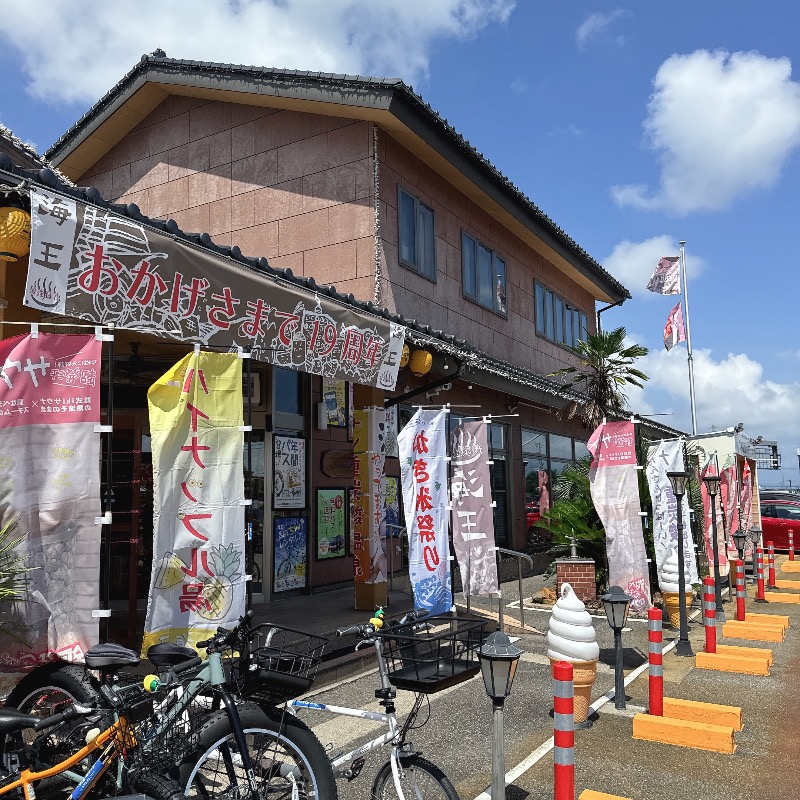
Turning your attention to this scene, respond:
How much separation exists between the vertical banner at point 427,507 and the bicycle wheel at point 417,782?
4595 millimetres

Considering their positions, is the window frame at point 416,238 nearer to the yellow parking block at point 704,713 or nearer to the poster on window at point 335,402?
the poster on window at point 335,402

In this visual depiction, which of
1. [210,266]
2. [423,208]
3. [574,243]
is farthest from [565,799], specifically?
[574,243]

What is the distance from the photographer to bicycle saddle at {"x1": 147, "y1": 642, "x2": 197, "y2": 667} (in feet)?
14.4

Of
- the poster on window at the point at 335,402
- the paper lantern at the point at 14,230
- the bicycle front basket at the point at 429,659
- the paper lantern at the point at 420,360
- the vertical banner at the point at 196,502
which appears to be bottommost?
the bicycle front basket at the point at 429,659

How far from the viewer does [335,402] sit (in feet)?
40.8

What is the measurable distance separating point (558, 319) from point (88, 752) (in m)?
19.1

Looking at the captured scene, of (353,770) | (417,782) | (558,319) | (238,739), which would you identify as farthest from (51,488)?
(558,319)

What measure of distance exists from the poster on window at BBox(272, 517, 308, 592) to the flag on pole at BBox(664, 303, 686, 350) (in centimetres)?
1915

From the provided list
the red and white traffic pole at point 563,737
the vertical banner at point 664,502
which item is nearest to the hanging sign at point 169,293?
the red and white traffic pole at point 563,737

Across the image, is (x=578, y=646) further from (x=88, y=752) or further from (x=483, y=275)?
A: (x=483, y=275)

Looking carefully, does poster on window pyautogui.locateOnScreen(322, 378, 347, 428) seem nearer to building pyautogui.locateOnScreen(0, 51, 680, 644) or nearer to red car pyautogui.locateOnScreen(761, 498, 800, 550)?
building pyautogui.locateOnScreen(0, 51, 680, 644)

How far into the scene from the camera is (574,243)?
20.2 metres

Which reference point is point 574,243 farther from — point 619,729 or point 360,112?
point 619,729

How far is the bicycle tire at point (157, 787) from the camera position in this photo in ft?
11.9
